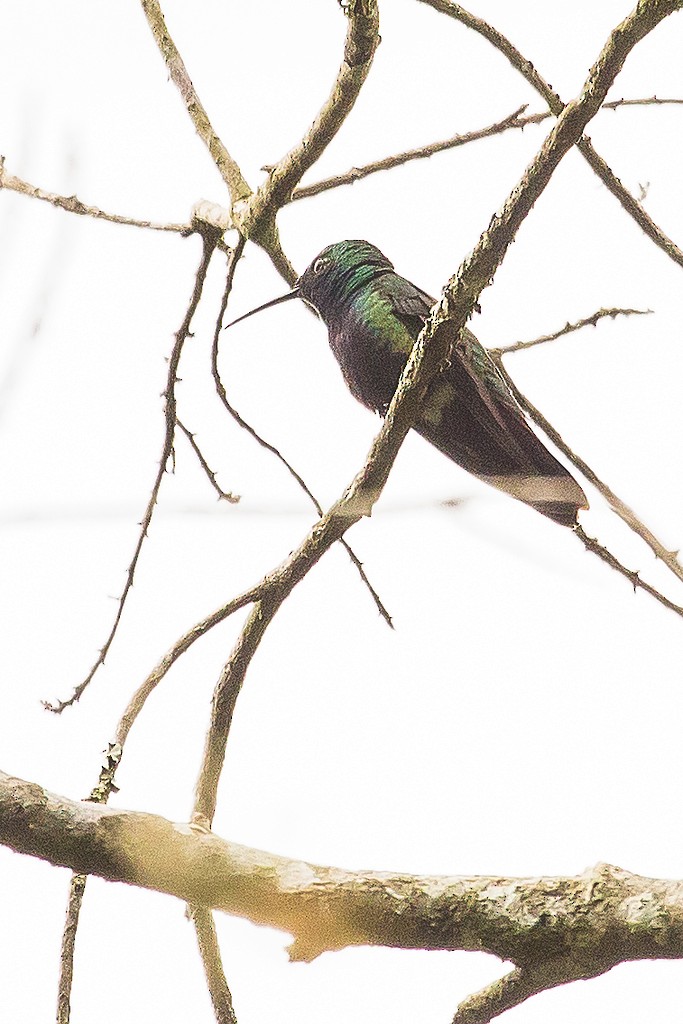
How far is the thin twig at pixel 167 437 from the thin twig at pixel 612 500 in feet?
3.25

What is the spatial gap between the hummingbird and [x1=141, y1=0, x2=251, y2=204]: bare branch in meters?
0.76

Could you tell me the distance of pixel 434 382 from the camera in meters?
3.72

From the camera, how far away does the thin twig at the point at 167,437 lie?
2609 millimetres

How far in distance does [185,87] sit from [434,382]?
1.21m

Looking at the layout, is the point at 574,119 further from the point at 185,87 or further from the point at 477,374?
the point at 477,374

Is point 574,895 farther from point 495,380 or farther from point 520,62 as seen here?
point 495,380

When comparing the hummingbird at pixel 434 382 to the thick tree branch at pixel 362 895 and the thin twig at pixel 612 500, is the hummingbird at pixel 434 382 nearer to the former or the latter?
the thin twig at pixel 612 500

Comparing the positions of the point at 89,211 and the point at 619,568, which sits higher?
the point at 89,211

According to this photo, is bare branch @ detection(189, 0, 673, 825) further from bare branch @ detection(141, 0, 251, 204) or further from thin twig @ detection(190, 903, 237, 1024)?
bare branch @ detection(141, 0, 251, 204)

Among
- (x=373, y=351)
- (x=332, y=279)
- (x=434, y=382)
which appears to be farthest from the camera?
(x=332, y=279)

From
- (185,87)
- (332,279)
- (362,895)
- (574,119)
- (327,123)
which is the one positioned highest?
(332,279)

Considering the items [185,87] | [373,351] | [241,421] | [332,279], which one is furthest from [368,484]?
[332,279]

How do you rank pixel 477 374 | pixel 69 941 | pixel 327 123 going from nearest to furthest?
pixel 69 941 → pixel 327 123 → pixel 477 374

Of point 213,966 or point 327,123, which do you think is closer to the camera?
point 213,966
